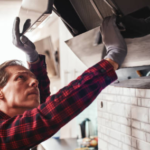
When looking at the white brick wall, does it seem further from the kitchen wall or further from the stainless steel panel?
the kitchen wall

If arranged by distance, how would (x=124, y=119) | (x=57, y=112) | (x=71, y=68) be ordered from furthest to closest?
(x=71, y=68) < (x=124, y=119) < (x=57, y=112)

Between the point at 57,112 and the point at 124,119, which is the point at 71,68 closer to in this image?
the point at 124,119

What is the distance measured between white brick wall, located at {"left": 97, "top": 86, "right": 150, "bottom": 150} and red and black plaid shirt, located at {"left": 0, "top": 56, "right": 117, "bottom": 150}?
0.71 ft

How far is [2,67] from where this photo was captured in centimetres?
95

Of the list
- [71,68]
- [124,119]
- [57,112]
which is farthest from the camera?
[71,68]

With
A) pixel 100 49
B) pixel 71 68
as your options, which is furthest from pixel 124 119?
pixel 71 68

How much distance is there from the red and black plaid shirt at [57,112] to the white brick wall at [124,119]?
0.22 m

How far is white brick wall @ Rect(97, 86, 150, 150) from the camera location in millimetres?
758

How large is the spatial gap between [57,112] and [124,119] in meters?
0.38

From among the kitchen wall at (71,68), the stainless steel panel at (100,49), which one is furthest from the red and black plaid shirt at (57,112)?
the kitchen wall at (71,68)

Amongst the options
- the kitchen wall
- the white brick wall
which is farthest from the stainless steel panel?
the kitchen wall

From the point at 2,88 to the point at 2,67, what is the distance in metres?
0.11

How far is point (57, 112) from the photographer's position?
0.62 m

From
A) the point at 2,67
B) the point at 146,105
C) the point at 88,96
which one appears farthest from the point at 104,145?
the point at 2,67
